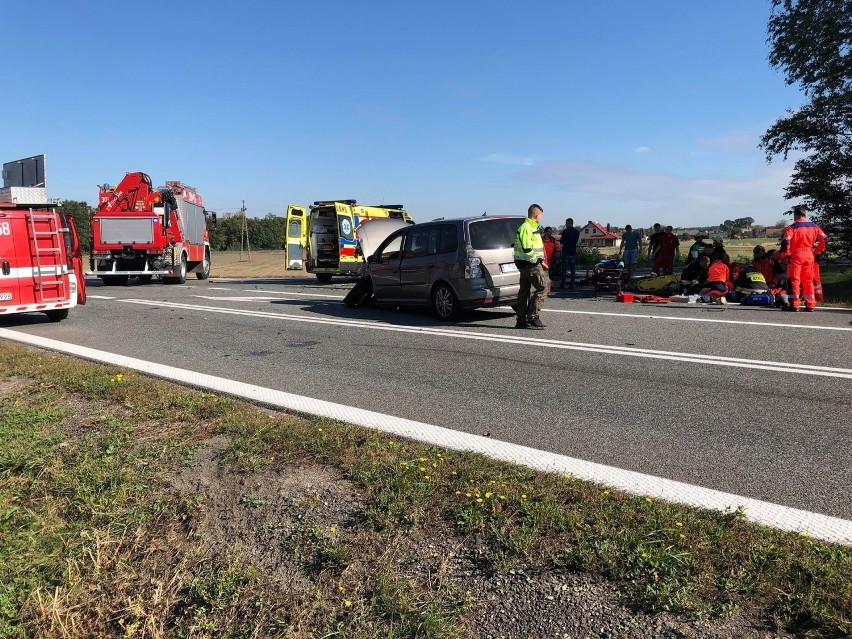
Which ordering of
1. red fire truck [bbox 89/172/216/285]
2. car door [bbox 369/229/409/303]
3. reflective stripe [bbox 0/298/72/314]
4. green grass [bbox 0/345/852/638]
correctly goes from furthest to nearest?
red fire truck [bbox 89/172/216/285]
car door [bbox 369/229/409/303]
reflective stripe [bbox 0/298/72/314]
green grass [bbox 0/345/852/638]

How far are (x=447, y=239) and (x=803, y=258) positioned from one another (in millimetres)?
6323

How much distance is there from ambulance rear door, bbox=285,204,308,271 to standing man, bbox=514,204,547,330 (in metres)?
13.4

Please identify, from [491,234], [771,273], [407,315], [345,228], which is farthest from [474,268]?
[345,228]

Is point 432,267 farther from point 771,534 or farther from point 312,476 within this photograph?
point 771,534

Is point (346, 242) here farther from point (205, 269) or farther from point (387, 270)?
point (205, 269)

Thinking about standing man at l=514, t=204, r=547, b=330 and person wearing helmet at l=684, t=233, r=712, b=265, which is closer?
standing man at l=514, t=204, r=547, b=330

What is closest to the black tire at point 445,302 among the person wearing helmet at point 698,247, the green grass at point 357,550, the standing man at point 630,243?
the green grass at point 357,550

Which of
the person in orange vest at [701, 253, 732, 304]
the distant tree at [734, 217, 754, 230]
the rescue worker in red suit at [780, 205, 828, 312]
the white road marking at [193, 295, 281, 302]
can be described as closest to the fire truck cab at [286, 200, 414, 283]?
the white road marking at [193, 295, 281, 302]

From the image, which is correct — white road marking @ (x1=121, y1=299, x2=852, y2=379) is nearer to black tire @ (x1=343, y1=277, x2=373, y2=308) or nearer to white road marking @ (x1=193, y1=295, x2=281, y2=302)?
black tire @ (x1=343, y1=277, x2=373, y2=308)

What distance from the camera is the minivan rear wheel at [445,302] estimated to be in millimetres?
10617

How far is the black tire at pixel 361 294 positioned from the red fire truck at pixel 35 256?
5251mm

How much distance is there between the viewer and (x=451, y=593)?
2.64 meters

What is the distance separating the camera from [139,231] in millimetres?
21156

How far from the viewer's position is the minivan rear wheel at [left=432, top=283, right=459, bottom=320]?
10.6m
